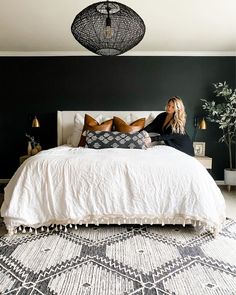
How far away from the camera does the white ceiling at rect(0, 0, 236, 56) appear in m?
2.87

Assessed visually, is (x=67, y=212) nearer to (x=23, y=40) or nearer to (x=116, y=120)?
(x=116, y=120)

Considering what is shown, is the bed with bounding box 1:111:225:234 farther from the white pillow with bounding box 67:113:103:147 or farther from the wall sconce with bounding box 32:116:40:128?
the wall sconce with bounding box 32:116:40:128

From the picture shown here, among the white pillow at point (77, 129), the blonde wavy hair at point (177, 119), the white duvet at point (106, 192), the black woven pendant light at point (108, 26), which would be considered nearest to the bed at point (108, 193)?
the white duvet at point (106, 192)

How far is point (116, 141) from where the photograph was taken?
3.21 metres

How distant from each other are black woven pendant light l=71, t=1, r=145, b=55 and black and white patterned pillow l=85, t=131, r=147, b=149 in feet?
4.22

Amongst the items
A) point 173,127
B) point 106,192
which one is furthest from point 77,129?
point 106,192

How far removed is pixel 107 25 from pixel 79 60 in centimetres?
263

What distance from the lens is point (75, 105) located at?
14.7 feet

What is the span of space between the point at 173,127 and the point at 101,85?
5.44 feet

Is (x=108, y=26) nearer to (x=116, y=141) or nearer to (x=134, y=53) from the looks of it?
(x=116, y=141)

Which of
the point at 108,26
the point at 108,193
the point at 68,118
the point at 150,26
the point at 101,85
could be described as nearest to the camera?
the point at 108,26

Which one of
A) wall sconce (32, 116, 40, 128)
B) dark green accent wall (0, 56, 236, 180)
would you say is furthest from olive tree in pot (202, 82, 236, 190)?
wall sconce (32, 116, 40, 128)

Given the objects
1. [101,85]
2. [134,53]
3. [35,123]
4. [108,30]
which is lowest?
[35,123]

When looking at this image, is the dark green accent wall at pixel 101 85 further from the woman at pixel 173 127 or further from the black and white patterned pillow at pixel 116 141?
the black and white patterned pillow at pixel 116 141
